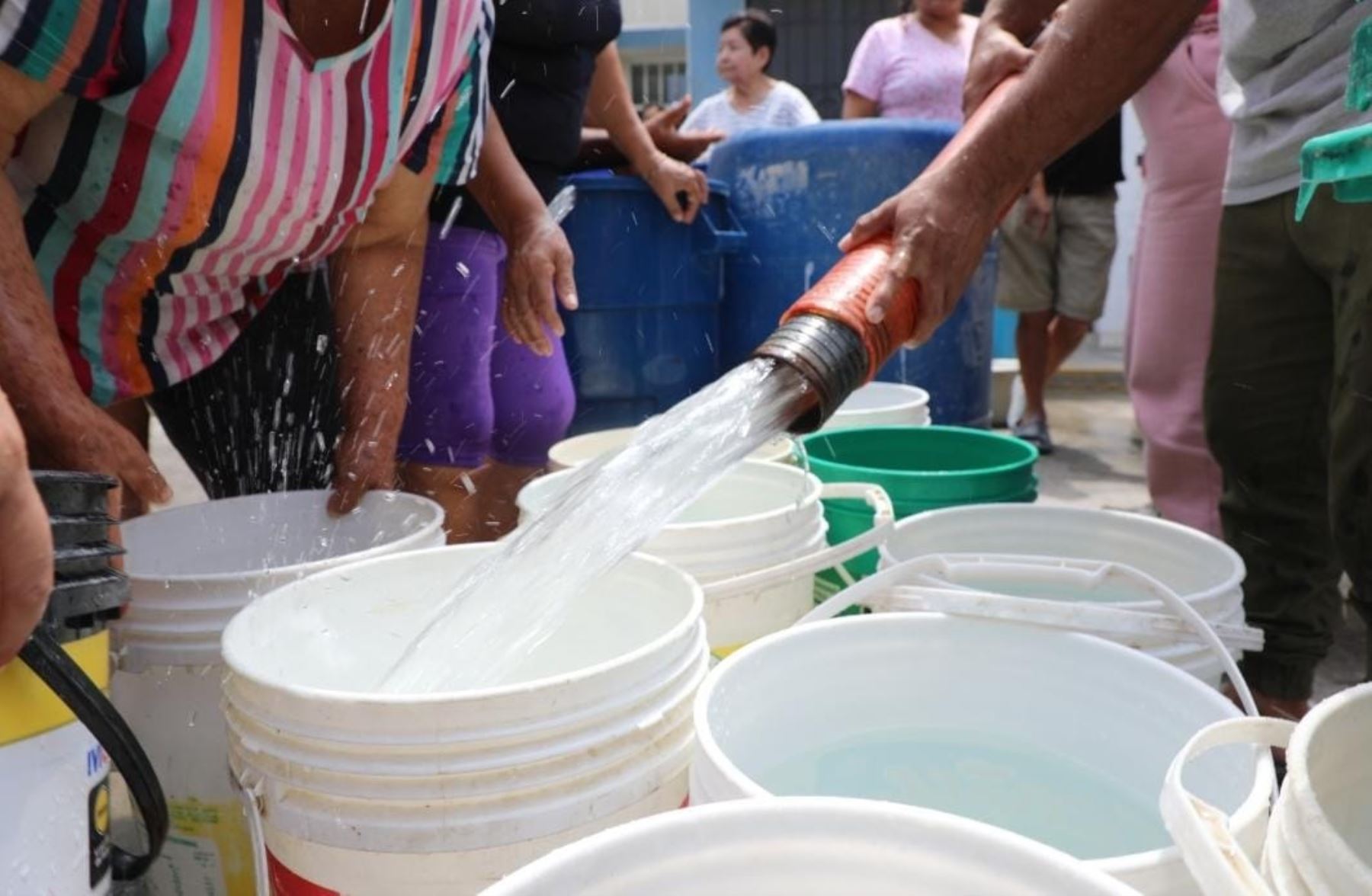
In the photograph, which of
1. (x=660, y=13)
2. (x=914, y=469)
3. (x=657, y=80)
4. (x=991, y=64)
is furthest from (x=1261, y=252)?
(x=657, y=80)

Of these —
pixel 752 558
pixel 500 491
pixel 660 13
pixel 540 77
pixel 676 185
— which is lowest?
pixel 500 491

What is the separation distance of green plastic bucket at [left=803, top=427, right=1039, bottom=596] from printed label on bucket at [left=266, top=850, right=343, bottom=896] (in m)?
0.75

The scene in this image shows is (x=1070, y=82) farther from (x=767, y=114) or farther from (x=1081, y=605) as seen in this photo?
(x=767, y=114)

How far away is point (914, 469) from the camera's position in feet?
5.59

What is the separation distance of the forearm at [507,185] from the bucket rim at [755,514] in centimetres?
51

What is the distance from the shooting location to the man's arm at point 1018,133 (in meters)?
1.05

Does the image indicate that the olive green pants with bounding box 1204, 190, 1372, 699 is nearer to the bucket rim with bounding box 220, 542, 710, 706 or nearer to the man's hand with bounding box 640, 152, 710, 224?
the bucket rim with bounding box 220, 542, 710, 706

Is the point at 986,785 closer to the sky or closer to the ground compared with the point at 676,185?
closer to the ground

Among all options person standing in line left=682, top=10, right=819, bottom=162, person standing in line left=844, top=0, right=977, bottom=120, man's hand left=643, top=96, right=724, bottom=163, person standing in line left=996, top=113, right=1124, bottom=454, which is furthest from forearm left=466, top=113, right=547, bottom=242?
person standing in line left=996, top=113, right=1124, bottom=454

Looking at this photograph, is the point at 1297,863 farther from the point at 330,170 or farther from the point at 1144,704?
the point at 330,170

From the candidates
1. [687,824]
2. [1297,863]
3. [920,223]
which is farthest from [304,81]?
[1297,863]

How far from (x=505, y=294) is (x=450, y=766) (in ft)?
3.70

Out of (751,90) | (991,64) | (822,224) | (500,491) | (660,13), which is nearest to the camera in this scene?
(991,64)

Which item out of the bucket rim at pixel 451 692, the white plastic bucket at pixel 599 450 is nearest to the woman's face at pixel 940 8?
the white plastic bucket at pixel 599 450
